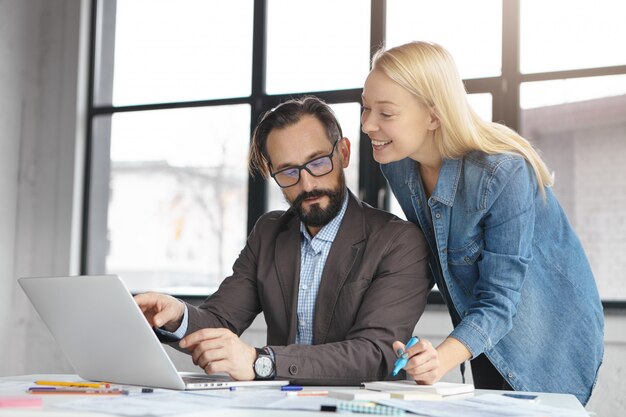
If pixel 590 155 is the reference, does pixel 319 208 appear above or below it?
below

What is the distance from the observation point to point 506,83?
3809 millimetres

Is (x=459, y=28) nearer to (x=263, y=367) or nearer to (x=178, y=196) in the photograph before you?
(x=178, y=196)

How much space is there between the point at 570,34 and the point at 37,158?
2.99 m

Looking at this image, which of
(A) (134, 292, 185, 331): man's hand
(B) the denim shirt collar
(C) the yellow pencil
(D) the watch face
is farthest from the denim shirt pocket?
(C) the yellow pencil

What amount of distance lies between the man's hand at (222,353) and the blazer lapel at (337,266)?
423 mm

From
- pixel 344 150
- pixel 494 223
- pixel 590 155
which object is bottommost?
pixel 494 223

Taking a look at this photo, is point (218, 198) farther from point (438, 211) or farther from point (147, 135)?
point (438, 211)

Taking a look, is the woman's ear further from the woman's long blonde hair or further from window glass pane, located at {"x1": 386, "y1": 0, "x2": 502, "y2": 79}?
window glass pane, located at {"x1": 386, "y1": 0, "x2": 502, "y2": 79}

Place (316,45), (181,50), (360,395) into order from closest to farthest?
(360,395), (316,45), (181,50)

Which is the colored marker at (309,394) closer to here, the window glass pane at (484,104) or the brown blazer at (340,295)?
the brown blazer at (340,295)

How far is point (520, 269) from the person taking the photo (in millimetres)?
1886

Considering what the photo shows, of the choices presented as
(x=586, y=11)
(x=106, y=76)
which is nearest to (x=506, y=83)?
(x=586, y=11)

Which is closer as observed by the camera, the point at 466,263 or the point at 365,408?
the point at 365,408

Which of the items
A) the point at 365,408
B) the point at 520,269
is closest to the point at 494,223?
the point at 520,269
